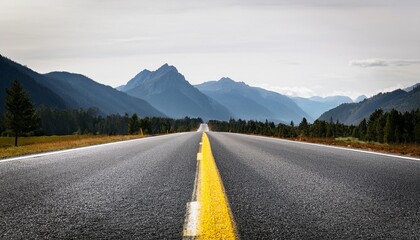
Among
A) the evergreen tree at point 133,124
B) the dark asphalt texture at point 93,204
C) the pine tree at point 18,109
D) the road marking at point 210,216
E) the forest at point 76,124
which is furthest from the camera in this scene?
the forest at point 76,124

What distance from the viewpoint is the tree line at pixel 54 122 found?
6931cm

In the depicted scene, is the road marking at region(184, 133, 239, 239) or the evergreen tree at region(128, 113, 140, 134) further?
the evergreen tree at region(128, 113, 140, 134)

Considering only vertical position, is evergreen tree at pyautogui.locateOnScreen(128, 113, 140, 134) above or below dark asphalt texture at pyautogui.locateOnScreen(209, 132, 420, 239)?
above

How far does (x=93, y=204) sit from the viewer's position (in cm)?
339

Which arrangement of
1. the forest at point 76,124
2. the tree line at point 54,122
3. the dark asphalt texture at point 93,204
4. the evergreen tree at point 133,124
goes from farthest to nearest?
the forest at point 76,124 < the evergreen tree at point 133,124 < the tree line at point 54,122 < the dark asphalt texture at point 93,204

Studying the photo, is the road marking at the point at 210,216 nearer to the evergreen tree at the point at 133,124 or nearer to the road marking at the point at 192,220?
the road marking at the point at 192,220

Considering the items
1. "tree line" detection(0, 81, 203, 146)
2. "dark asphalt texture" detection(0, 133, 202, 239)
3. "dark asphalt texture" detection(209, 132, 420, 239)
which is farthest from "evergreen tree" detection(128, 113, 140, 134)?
"dark asphalt texture" detection(209, 132, 420, 239)

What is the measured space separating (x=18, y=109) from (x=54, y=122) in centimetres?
9130

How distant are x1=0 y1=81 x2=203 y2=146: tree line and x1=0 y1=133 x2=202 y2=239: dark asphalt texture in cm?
6598

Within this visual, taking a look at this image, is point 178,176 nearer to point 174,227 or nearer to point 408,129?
point 174,227

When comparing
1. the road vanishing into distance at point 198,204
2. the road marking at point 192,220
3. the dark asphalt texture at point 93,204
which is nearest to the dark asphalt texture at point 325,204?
the road vanishing into distance at point 198,204

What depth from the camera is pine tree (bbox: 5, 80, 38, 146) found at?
6856cm

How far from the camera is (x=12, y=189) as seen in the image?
418 cm

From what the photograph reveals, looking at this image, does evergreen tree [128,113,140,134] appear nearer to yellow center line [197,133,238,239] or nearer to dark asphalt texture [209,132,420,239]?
dark asphalt texture [209,132,420,239]
